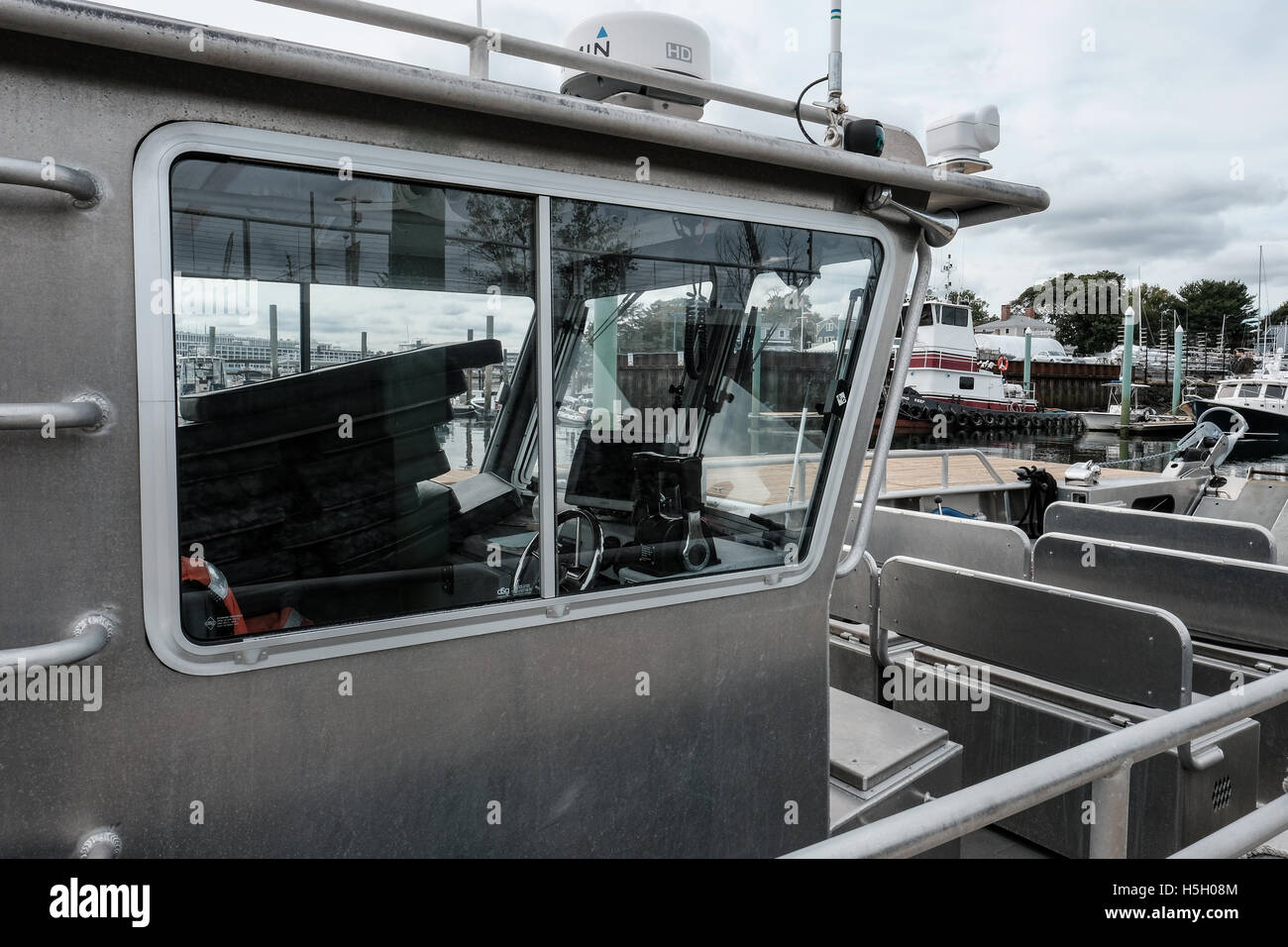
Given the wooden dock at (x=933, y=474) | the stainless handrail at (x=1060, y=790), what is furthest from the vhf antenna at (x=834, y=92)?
the wooden dock at (x=933, y=474)

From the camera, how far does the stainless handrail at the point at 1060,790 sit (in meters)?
1.37

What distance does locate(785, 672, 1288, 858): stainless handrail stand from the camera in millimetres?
1373

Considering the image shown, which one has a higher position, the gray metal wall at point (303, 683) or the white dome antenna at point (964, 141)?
the white dome antenna at point (964, 141)

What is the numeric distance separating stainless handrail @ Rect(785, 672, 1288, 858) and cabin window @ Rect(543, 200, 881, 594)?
0.81 meters

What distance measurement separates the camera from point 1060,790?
1.59 meters

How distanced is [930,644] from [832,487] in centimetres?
231

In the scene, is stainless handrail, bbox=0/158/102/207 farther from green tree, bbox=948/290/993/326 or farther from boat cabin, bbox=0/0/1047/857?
green tree, bbox=948/290/993/326

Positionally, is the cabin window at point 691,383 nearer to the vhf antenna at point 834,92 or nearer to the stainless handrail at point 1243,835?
the vhf antenna at point 834,92

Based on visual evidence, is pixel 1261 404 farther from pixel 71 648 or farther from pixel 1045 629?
pixel 71 648

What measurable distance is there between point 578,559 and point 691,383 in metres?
0.55

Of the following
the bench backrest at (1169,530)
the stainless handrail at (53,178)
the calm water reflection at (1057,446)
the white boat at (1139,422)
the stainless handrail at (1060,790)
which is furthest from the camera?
the white boat at (1139,422)

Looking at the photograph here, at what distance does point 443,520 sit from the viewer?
Result: 1892mm

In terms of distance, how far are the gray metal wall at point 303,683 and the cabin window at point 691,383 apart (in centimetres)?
12
